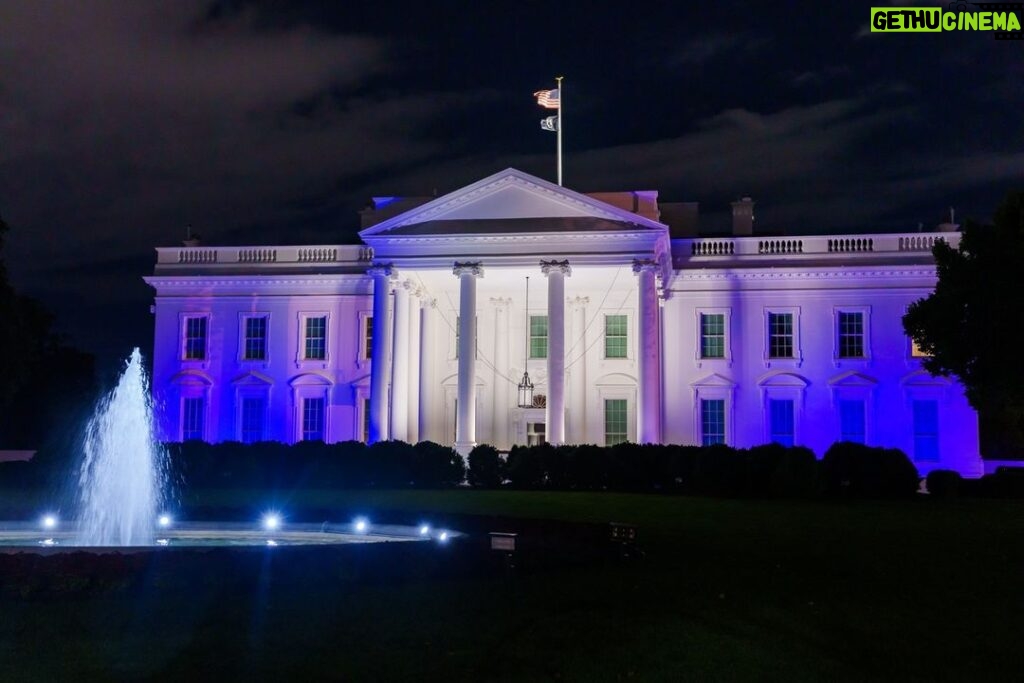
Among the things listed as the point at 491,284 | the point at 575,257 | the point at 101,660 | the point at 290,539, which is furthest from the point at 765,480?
the point at 101,660

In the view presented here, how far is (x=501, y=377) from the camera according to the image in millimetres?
44281

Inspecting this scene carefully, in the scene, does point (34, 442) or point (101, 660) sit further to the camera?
point (34, 442)

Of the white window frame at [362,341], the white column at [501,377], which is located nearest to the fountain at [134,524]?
the white column at [501,377]

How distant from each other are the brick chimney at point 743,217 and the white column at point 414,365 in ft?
53.5

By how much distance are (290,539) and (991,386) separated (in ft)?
78.3

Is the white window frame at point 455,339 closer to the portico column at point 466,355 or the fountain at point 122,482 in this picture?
the portico column at point 466,355

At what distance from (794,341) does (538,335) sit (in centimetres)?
1027

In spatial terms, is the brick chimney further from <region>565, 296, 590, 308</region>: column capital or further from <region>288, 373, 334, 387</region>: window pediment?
<region>288, 373, 334, 387</region>: window pediment

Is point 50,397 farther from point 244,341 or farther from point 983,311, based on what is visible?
point 983,311

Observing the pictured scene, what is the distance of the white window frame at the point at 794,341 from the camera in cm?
4388

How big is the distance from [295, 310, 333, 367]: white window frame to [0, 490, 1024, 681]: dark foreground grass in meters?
32.9

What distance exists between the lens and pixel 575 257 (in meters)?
38.1

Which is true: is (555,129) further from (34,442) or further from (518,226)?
(34,442)

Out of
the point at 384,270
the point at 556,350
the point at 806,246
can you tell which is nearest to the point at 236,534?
the point at 556,350
